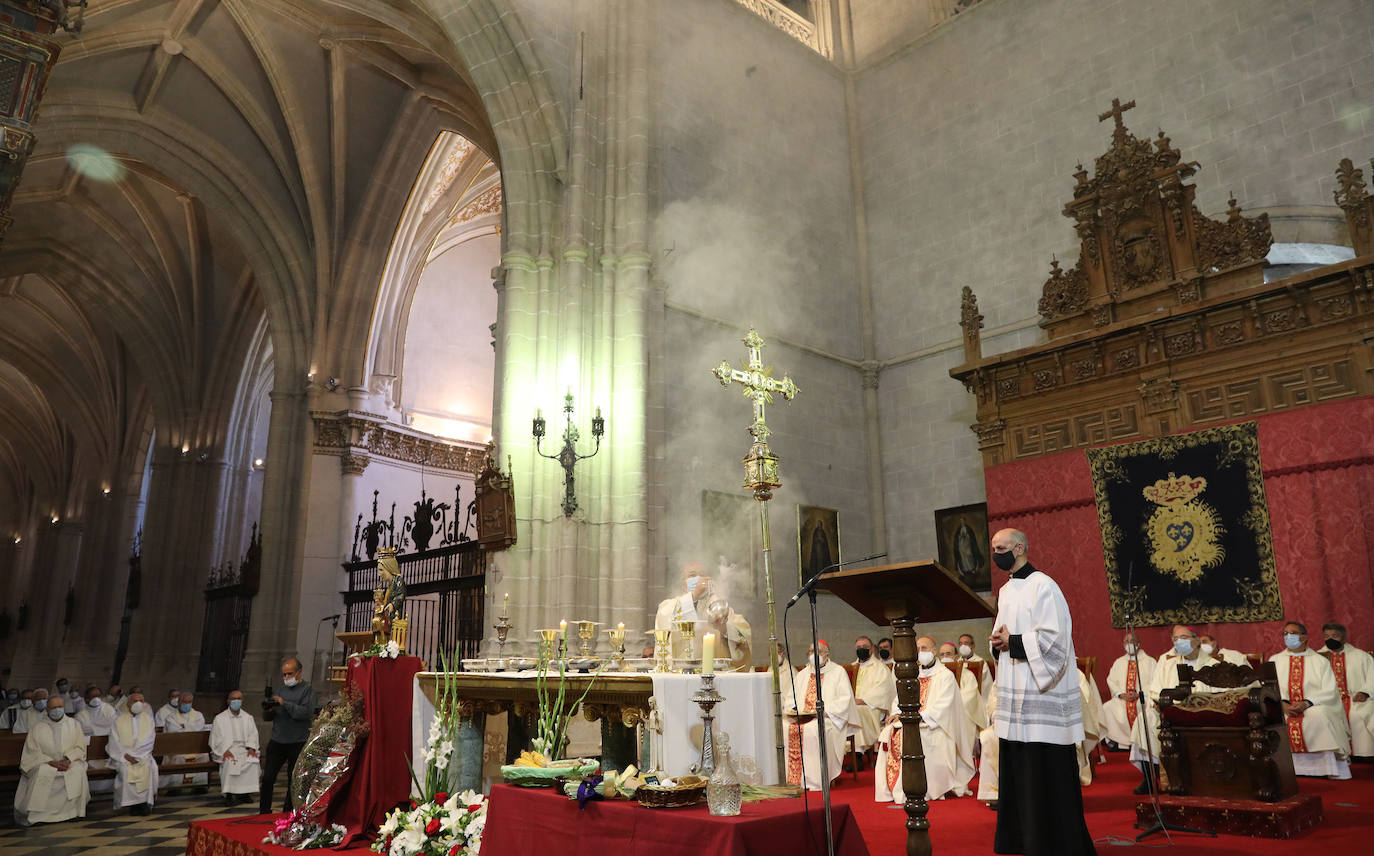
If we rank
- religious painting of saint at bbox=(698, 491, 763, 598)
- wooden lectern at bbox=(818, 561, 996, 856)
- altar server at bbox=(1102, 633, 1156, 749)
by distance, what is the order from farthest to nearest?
religious painting of saint at bbox=(698, 491, 763, 598) < altar server at bbox=(1102, 633, 1156, 749) < wooden lectern at bbox=(818, 561, 996, 856)

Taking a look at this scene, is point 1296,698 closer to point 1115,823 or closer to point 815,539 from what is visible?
point 1115,823

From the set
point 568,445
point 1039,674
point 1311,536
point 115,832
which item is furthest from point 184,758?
point 1311,536

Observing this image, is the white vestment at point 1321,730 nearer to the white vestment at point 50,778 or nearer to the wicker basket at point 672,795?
the wicker basket at point 672,795

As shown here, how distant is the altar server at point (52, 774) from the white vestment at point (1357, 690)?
12059 millimetres

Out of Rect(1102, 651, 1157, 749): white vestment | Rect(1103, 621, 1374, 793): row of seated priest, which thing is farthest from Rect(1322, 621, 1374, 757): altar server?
Rect(1102, 651, 1157, 749): white vestment

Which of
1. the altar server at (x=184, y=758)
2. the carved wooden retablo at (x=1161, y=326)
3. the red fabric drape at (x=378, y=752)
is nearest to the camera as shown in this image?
the red fabric drape at (x=378, y=752)

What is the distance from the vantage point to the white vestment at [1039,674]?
4.62 metres

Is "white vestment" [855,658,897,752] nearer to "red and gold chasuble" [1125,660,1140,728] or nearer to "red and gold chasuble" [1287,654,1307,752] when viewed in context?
"red and gold chasuble" [1125,660,1140,728]

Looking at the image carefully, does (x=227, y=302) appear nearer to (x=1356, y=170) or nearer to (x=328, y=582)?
(x=328, y=582)

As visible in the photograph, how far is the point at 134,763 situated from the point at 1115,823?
961 cm

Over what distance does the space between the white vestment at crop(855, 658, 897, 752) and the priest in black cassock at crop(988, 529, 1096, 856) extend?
4.45 meters

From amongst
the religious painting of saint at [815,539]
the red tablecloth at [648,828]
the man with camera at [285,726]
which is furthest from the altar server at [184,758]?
the red tablecloth at [648,828]

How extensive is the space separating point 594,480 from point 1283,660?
6.87m

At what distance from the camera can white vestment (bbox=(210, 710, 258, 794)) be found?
34.1ft
